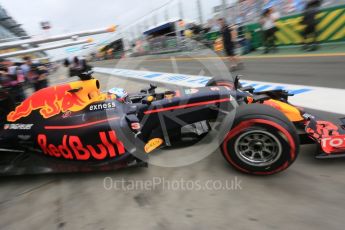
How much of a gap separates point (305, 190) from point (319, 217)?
14.8 inches

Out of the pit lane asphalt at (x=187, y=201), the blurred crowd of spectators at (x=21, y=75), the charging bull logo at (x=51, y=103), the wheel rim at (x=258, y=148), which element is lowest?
the pit lane asphalt at (x=187, y=201)

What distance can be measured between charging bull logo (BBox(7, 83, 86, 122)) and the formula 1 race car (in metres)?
0.01

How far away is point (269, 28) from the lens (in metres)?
11.0

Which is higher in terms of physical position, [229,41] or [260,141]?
[229,41]

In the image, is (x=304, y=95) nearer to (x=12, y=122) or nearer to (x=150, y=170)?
(x=150, y=170)

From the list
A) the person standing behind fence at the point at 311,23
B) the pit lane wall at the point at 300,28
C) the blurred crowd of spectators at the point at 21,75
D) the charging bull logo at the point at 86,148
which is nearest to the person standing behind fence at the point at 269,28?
the pit lane wall at the point at 300,28

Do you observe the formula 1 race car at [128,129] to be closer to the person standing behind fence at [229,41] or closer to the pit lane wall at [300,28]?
the person standing behind fence at [229,41]

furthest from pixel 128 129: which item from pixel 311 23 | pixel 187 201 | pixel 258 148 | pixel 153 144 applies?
pixel 311 23

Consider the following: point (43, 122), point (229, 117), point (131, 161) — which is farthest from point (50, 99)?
point (229, 117)

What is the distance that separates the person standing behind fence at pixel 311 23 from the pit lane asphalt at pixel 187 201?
7.61 meters

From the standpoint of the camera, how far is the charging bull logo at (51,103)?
3615 millimetres

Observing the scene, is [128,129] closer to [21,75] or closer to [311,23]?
[21,75]

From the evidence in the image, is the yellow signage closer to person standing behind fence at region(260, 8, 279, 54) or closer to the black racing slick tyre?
the black racing slick tyre

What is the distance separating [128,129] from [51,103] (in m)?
1.06
